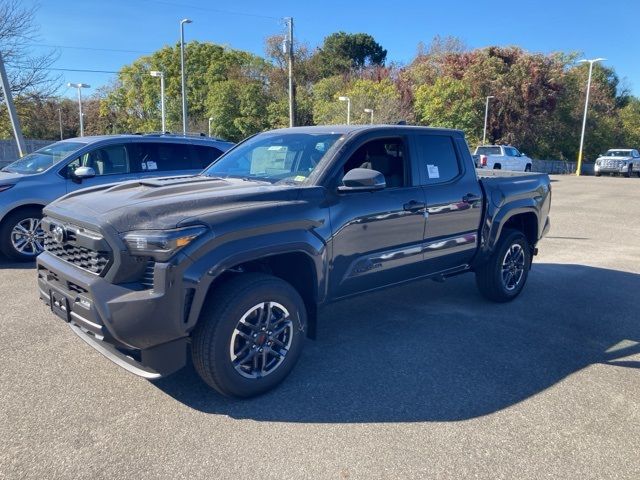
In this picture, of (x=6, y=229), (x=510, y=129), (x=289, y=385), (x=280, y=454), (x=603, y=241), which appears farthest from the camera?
(x=510, y=129)

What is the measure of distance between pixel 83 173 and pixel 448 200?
5164 millimetres

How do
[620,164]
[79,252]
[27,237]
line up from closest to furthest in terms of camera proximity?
[79,252] → [27,237] → [620,164]

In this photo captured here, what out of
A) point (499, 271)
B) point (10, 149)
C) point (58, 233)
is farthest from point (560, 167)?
point (58, 233)

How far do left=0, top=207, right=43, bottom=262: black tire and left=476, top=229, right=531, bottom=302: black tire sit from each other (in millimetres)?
6114

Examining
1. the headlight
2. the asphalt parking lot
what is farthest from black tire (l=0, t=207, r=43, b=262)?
the headlight

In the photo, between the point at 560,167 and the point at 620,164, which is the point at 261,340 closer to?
the point at 620,164

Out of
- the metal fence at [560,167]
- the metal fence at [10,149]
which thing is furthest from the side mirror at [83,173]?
the metal fence at [560,167]

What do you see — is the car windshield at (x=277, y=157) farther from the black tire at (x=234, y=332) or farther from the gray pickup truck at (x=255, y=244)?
the black tire at (x=234, y=332)

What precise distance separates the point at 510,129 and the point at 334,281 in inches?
1784

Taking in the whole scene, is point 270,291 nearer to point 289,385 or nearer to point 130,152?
point 289,385

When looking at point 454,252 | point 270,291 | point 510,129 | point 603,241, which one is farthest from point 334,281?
point 510,129

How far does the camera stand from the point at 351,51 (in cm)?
6594

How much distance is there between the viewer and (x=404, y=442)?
10.0 feet

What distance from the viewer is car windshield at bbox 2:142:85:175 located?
25.3 ft
